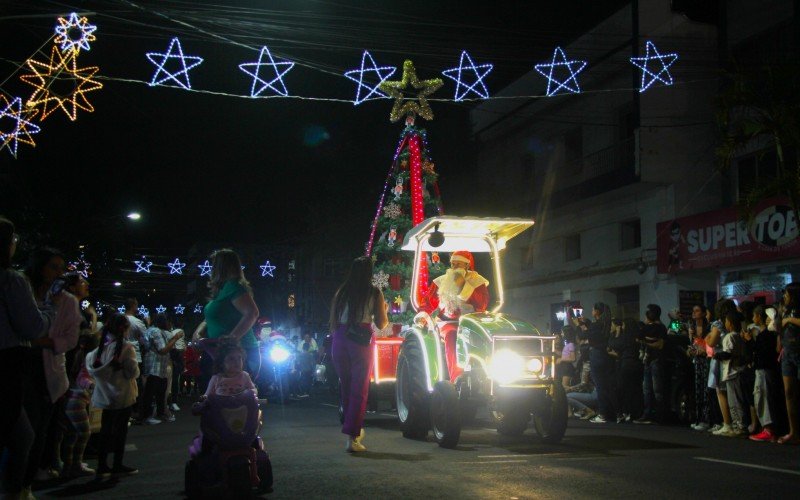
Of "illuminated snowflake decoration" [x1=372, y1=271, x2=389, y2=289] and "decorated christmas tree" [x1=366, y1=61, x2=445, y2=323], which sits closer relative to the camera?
"decorated christmas tree" [x1=366, y1=61, x2=445, y2=323]

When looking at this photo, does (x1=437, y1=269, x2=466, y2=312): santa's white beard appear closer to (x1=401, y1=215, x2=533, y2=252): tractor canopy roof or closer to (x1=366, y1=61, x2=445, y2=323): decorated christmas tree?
(x1=401, y1=215, x2=533, y2=252): tractor canopy roof

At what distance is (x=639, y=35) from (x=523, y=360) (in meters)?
16.6

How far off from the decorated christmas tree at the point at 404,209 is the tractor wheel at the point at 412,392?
23.0 ft

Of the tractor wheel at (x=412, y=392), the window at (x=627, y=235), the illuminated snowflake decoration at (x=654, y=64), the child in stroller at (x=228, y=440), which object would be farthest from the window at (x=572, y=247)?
the child in stroller at (x=228, y=440)

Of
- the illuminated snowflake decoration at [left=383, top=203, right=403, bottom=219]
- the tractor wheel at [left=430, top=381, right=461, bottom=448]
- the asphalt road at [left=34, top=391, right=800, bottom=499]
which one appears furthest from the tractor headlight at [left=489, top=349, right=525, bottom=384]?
the illuminated snowflake decoration at [left=383, top=203, right=403, bottom=219]

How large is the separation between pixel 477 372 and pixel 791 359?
4206 millimetres

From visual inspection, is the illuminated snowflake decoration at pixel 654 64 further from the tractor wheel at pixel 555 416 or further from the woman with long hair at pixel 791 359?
the tractor wheel at pixel 555 416

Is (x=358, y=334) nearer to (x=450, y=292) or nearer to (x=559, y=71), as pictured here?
(x=450, y=292)

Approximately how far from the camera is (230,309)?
22.3 ft

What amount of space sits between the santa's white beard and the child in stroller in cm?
443

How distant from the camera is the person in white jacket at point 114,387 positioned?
7.85 m

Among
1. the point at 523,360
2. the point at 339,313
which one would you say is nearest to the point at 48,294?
the point at 339,313

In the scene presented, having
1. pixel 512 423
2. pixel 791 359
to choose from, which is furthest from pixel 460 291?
pixel 791 359

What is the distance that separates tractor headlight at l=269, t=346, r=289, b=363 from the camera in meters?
20.6
